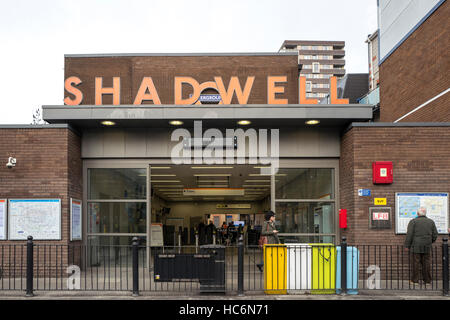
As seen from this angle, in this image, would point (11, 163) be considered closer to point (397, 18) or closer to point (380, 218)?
point (380, 218)

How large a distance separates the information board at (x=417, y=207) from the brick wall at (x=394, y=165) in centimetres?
13

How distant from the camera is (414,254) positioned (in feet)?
38.1

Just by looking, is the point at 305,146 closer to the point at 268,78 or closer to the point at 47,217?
the point at 268,78

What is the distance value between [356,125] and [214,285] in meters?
6.09

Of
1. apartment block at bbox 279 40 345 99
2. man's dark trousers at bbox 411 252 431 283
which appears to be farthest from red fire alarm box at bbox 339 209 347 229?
apartment block at bbox 279 40 345 99

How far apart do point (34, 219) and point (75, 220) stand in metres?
1.11

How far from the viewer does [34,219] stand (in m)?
13.0

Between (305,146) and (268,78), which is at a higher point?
(268,78)

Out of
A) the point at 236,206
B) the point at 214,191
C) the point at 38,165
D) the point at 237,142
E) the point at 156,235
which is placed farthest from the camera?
the point at 236,206

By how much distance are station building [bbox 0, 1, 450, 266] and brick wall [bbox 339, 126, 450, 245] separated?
1.1 inches

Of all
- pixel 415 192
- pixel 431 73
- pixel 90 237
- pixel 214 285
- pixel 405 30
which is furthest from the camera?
pixel 405 30

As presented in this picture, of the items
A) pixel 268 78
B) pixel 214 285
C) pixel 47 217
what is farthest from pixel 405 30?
pixel 47 217

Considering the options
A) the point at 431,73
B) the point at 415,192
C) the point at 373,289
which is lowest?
the point at 373,289

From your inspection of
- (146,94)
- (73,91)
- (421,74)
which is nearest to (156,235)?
(146,94)
